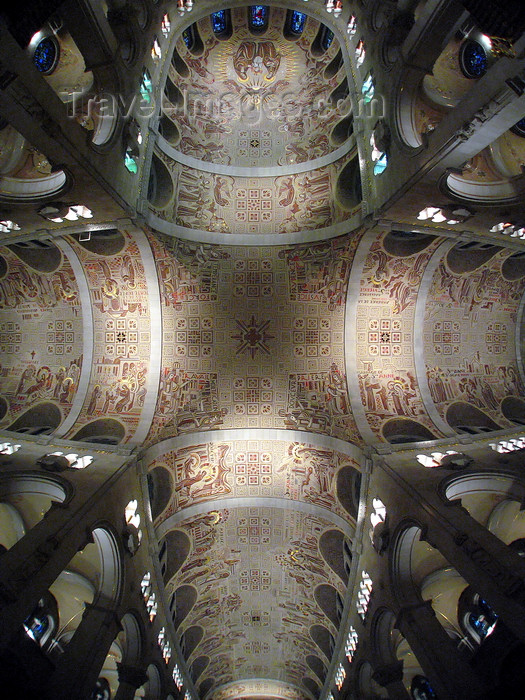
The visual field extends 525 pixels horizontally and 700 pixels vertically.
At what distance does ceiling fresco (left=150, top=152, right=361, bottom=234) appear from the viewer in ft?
50.9

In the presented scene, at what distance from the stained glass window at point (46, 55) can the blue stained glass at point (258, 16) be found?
725cm

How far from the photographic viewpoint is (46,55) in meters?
11.3

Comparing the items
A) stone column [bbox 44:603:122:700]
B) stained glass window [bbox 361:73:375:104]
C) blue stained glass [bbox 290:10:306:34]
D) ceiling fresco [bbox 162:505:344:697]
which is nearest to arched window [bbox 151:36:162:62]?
blue stained glass [bbox 290:10:306:34]

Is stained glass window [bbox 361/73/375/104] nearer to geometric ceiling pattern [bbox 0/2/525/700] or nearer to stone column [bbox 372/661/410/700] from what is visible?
geometric ceiling pattern [bbox 0/2/525/700]

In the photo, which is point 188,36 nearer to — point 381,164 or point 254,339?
point 381,164

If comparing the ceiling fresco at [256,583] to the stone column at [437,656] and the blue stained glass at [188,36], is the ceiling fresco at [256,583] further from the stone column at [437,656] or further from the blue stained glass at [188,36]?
the blue stained glass at [188,36]

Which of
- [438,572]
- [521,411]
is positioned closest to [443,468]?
[438,572]

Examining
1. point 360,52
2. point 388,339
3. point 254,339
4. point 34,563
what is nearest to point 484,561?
point 34,563

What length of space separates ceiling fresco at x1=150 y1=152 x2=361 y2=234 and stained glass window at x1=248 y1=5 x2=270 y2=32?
16.3ft

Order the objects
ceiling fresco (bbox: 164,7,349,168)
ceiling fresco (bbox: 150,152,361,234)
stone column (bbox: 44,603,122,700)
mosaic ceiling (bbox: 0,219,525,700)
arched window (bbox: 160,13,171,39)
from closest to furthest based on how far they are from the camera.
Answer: stone column (bbox: 44,603,122,700), arched window (bbox: 160,13,171,39), mosaic ceiling (bbox: 0,219,525,700), ceiling fresco (bbox: 164,7,349,168), ceiling fresco (bbox: 150,152,361,234)

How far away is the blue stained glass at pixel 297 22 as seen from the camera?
597 inches

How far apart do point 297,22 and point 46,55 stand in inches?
343

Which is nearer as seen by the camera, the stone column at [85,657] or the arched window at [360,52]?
the stone column at [85,657]

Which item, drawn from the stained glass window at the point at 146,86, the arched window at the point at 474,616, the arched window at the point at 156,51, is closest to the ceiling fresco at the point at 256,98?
the arched window at the point at 156,51
